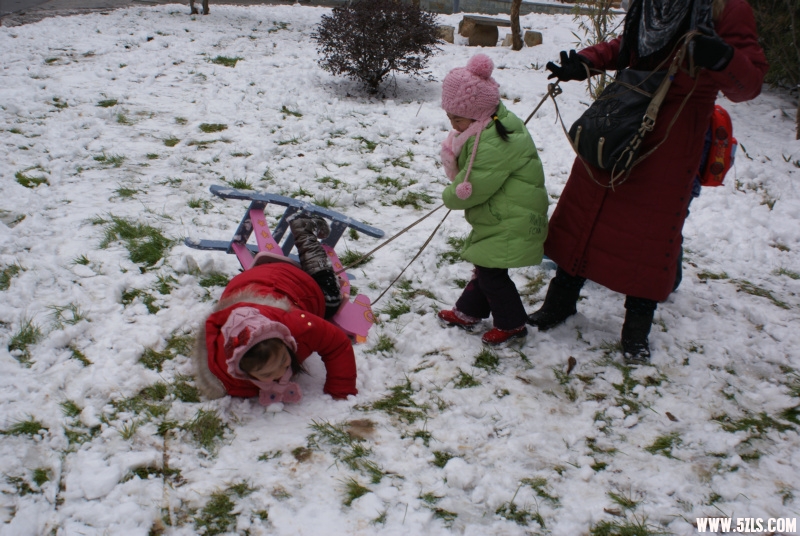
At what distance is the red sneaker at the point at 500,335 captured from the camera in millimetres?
2998

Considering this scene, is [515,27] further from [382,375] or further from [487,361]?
[382,375]

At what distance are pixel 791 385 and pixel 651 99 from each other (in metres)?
1.51

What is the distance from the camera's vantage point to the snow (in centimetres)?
204

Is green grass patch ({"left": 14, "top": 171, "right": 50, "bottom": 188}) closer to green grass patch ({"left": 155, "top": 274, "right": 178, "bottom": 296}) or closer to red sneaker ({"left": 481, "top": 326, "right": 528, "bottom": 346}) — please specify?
green grass patch ({"left": 155, "top": 274, "right": 178, "bottom": 296})

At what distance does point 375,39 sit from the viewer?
701 centimetres

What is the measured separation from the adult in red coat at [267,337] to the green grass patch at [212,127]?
3.56 meters

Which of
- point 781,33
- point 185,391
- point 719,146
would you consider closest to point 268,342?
point 185,391

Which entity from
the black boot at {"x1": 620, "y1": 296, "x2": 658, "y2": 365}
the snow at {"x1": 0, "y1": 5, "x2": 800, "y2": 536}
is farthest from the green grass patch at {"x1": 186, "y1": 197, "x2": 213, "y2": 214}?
the black boot at {"x1": 620, "y1": 296, "x2": 658, "y2": 365}

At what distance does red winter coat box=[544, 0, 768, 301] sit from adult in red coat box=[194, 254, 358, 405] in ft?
4.16

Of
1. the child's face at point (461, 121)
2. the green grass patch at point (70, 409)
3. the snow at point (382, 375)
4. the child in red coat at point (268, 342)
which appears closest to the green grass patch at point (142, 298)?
the snow at point (382, 375)

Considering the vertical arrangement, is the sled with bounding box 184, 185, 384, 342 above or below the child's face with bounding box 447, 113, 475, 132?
below

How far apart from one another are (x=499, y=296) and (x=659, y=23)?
4.63ft

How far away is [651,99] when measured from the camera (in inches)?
94.4

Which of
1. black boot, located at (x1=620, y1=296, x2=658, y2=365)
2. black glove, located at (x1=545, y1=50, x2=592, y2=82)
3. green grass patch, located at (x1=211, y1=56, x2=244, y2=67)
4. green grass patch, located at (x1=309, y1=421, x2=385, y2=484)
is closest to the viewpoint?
green grass patch, located at (x1=309, y1=421, x2=385, y2=484)
